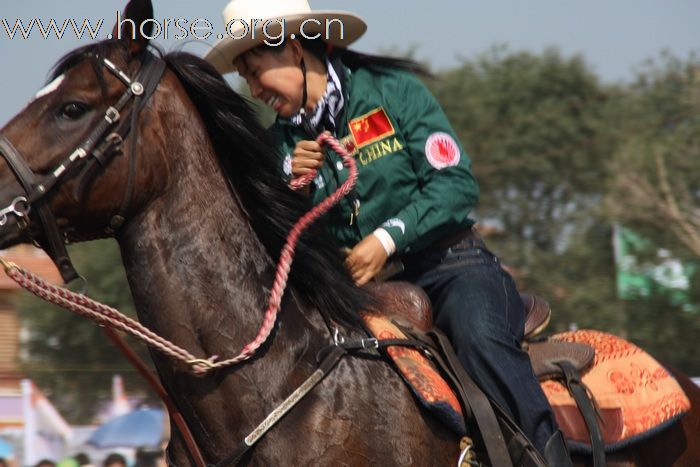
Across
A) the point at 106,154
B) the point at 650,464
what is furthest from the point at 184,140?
the point at 650,464

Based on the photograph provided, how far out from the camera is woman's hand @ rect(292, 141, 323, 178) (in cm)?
407

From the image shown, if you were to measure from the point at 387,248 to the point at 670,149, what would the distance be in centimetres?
1219

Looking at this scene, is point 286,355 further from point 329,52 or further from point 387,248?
point 329,52

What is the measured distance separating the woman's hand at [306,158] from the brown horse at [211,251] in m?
0.33

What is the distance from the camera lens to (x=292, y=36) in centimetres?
413

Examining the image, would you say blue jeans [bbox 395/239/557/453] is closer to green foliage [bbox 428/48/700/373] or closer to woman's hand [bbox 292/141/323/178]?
woman's hand [bbox 292/141/323/178]

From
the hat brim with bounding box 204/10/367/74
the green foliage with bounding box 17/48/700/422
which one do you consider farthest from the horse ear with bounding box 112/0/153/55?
the green foliage with bounding box 17/48/700/422

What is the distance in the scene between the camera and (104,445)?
7863mm

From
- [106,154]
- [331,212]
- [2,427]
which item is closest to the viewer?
[106,154]

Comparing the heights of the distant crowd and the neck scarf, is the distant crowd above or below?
below

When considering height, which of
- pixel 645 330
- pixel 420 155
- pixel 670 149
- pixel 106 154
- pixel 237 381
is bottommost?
pixel 645 330

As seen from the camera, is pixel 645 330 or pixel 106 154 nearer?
pixel 106 154

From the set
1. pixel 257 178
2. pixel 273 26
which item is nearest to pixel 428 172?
pixel 257 178

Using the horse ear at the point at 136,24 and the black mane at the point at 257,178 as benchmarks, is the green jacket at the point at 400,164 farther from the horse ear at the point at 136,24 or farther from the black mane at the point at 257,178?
the horse ear at the point at 136,24
